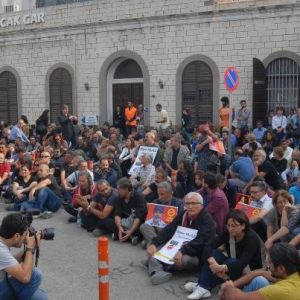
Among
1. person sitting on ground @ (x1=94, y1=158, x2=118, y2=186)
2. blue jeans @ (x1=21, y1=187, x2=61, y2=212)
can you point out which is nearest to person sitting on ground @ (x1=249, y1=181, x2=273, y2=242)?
person sitting on ground @ (x1=94, y1=158, x2=118, y2=186)

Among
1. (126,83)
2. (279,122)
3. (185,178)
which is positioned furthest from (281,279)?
(126,83)

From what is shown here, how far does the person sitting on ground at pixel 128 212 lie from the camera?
8.77 m

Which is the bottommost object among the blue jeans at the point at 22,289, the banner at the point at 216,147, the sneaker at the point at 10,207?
the sneaker at the point at 10,207

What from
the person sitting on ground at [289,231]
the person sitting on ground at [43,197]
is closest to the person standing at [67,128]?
the person sitting on ground at [43,197]

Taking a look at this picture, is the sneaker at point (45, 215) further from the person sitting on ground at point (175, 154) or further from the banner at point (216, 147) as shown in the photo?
the banner at point (216, 147)

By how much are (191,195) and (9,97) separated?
19.2 m

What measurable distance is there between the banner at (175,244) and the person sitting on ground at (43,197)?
14.4 feet

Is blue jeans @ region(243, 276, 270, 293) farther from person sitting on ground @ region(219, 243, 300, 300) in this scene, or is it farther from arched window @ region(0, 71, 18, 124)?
arched window @ region(0, 71, 18, 124)

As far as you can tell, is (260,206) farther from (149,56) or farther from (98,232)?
(149,56)

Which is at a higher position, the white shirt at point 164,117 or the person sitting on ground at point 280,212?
the white shirt at point 164,117

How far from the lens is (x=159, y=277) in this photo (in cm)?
702

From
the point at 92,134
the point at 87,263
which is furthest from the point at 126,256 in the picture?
the point at 92,134

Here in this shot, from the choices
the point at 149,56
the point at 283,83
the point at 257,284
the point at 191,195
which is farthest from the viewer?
the point at 149,56

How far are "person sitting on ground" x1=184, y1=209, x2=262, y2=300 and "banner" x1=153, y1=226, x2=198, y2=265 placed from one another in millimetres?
554
